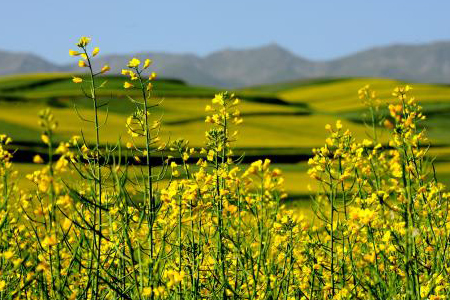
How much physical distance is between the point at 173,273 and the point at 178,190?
976mm

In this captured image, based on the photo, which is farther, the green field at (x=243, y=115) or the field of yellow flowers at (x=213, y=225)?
the green field at (x=243, y=115)

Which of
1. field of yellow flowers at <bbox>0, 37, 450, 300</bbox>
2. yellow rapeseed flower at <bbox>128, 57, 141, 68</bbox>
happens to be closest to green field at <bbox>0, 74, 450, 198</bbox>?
field of yellow flowers at <bbox>0, 37, 450, 300</bbox>

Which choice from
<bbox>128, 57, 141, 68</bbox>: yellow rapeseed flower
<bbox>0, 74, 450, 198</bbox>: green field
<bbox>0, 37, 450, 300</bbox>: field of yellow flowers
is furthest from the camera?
<bbox>0, 74, 450, 198</bbox>: green field

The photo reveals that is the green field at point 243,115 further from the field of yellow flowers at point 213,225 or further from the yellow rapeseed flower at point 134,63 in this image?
the yellow rapeseed flower at point 134,63

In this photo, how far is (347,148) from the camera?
15.8 ft

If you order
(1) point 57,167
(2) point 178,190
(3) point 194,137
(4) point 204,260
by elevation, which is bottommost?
(3) point 194,137

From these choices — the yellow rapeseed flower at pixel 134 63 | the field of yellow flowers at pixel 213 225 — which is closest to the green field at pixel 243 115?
the field of yellow flowers at pixel 213 225

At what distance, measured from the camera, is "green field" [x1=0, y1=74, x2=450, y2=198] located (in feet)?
105

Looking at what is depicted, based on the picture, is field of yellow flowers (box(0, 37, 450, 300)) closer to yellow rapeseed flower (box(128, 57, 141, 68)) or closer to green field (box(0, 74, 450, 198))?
yellow rapeseed flower (box(128, 57, 141, 68))

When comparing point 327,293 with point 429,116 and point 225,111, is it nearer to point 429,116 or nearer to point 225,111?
point 225,111

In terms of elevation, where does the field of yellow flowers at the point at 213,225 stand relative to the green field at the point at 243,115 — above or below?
above

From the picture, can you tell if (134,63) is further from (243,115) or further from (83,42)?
(243,115)

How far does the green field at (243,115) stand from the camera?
32094 millimetres

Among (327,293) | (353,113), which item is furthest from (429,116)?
(327,293)
